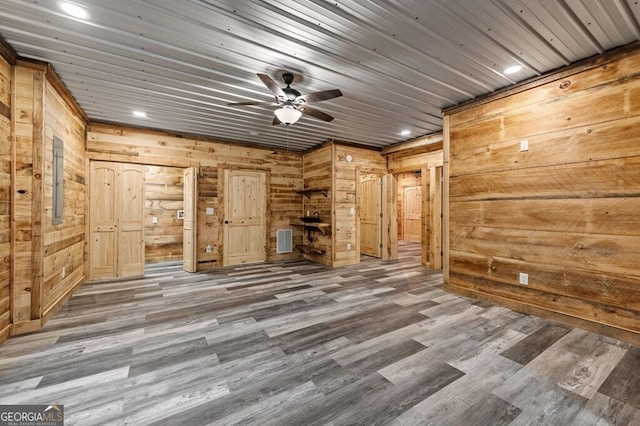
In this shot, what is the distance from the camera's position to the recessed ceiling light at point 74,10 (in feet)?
6.47

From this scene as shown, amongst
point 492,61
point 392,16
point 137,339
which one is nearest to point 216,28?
point 392,16

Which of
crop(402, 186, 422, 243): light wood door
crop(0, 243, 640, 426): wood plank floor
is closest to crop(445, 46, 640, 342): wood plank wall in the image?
crop(0, 243, 640, 426): wood plank floor

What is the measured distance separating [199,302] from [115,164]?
3189 mm

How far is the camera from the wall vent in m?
6.41

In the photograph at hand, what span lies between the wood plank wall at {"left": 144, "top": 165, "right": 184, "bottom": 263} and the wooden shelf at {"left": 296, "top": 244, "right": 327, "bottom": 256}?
3001mm

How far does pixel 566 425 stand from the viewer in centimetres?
153

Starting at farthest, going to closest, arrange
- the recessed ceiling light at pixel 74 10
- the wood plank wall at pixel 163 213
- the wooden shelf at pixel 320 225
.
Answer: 1. the wood plank wall at pixel 163 213
2. the wooden shelf at pixel 320 225
3. the recessed ceiling light at pixel 74 10

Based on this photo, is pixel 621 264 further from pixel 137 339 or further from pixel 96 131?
pixel 96 131

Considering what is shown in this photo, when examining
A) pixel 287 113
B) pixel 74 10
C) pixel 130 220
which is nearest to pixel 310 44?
pixel 287 113

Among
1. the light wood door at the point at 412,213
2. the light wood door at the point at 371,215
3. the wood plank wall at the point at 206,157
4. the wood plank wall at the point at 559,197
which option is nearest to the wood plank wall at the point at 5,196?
the wood plank wall at the point at 206,157

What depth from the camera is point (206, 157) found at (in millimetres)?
5578

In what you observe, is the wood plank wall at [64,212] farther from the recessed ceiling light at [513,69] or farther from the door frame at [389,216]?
the door frame at [389,216]

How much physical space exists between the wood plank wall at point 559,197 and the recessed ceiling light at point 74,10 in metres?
4.24

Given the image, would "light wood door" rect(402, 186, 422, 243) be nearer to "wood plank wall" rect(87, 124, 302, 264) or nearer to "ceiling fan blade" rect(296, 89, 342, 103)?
"wood plank wall" rect(87, 124, 302, 264)
